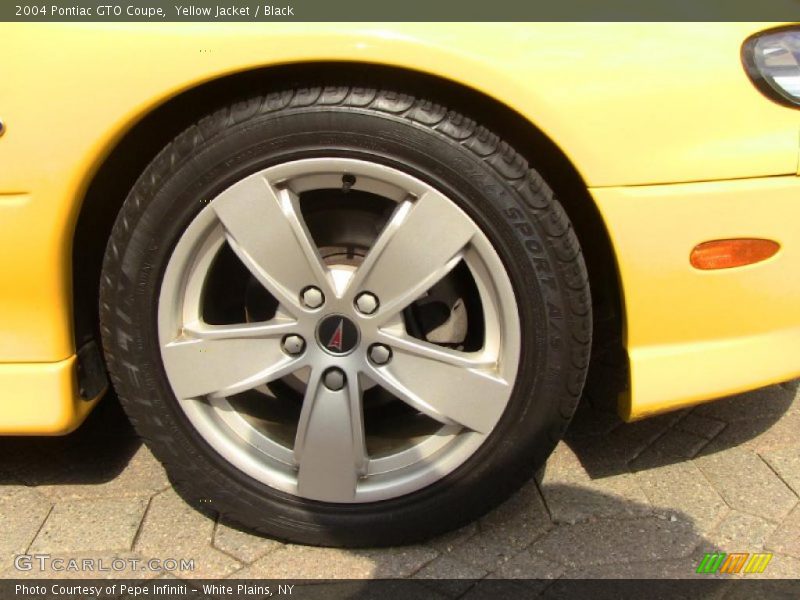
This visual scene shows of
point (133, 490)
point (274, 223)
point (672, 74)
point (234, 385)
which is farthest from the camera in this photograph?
point (133, 490)

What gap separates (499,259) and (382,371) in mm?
366

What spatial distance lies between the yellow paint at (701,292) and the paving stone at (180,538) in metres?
1.01

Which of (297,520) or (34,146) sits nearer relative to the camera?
(34,146)

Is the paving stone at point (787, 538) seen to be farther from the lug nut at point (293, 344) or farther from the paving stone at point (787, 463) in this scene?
the lug nut at point (293, 344)

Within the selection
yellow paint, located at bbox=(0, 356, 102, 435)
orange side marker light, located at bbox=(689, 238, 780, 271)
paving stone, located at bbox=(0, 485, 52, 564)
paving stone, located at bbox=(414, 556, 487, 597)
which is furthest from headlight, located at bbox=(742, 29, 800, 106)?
paving stone, located at bbox=(0, 485, 52, 564)

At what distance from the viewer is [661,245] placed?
5.83ft

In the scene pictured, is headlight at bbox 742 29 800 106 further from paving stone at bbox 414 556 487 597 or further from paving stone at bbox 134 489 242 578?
paving stone at bbox 134 489 242 578

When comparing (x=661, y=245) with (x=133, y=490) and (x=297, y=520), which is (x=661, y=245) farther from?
(x=133, y=490)

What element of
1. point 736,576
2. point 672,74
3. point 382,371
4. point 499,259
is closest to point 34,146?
point 382,371

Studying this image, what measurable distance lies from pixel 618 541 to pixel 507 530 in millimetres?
258

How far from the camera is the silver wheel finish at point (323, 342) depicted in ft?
5.94

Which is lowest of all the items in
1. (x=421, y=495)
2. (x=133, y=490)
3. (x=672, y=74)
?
(x=133, y=490)

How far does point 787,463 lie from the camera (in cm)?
229

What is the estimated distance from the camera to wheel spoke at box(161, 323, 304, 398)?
75.4 inches
